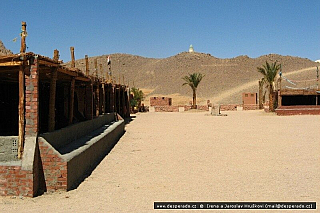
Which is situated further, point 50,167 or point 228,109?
point 228,109

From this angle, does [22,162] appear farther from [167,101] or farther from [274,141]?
[167,101]

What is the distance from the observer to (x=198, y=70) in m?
110

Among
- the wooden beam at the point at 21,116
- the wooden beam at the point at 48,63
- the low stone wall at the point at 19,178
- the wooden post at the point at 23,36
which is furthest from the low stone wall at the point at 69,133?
the wooden post at the point at 23,36

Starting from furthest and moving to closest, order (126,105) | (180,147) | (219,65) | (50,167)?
(219,65) < (126,105) < (180,147) < (50,167)

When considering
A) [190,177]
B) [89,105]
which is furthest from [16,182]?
[89,105]

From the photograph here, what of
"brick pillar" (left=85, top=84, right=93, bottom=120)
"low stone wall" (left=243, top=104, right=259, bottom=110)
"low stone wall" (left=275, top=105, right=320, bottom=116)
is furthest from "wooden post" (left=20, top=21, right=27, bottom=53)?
"low stone wall" (left=243, top=104, right=259, bottom=110)

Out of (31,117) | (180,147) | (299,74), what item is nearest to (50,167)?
(31,117)

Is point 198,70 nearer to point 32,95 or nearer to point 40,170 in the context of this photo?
point 32,95

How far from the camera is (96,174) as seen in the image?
9680 millimetres

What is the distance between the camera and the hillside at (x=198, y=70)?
9156cm

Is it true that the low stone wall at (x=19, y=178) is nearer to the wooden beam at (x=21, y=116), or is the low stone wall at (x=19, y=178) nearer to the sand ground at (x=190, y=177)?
the sand ground at (x=190, y=177)

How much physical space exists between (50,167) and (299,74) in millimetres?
83071

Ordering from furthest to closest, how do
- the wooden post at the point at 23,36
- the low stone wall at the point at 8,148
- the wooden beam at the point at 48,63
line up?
the wooden beam at the point at 48,63 → the low stone wall at the point at 8,148 → the wooden post at the point at 23,36

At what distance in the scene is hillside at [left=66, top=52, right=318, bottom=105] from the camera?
300ft
